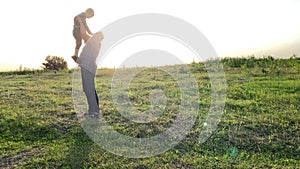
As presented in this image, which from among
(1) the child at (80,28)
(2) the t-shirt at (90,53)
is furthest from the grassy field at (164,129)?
(1) the child at (80,28)

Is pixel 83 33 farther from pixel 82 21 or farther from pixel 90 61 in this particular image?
pixel 90 61

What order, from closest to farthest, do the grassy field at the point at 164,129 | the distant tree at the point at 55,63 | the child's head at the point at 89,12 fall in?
the grassy field at the point at 164,129
the child's head at the point at 89,12
the distant tree at the point at 55,63

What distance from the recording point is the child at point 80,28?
29.6ft

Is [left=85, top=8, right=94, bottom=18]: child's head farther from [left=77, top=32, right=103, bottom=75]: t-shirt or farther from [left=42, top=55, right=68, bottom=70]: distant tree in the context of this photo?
[left=42, top=55, right=68, bottom=70]: distant tree

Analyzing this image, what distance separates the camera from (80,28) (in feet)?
29.5

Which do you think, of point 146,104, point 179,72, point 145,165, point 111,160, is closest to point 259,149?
point 145,165

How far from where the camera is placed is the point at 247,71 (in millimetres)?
15766

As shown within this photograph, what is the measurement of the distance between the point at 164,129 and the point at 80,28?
2814 mm

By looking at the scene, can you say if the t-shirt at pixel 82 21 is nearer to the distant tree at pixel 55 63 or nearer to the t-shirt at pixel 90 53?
the t-shirt at pixel 90 53

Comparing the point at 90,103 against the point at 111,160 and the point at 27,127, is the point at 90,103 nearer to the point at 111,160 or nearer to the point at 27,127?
the point at 27,127

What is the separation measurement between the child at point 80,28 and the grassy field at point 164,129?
5.55ft

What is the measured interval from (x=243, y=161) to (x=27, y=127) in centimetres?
465

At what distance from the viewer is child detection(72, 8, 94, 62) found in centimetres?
902

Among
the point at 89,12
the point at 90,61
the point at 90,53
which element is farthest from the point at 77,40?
the point at 89,12
